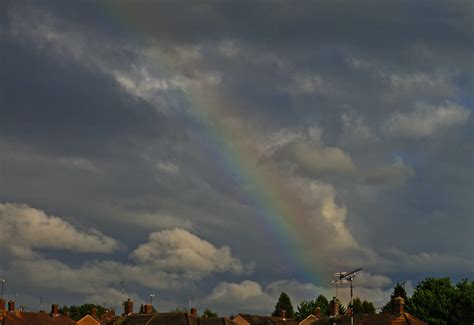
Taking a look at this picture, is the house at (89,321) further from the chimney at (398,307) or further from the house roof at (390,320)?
the chimney at (398,307)

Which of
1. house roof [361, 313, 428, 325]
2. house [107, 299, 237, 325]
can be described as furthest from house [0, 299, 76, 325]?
house roof [361, 313, 428, 325]

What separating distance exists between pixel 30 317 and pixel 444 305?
86.1 meters

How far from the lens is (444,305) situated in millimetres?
155750

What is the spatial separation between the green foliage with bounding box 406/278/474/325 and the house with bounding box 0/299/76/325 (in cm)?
7734

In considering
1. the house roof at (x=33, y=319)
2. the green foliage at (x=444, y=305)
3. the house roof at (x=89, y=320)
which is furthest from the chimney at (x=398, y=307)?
the house roof at (x=89, y=320)

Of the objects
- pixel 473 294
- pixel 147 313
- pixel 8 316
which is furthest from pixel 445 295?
pixel 8 316

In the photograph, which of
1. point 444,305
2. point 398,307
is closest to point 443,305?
point 444,305

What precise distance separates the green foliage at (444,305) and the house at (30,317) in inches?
3045

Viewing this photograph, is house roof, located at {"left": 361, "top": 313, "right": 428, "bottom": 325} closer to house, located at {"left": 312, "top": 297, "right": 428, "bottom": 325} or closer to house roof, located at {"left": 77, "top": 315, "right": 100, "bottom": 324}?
house, located at {"left": 312, "top": 297, "right": 428, "bottom": 325}

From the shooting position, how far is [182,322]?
473 ft

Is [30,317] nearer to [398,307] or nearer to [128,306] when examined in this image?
[128,306]

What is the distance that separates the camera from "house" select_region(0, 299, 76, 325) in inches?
6019

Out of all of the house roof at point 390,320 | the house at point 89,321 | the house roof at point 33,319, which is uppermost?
the house at point 89,321

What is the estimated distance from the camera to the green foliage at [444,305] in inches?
6038
